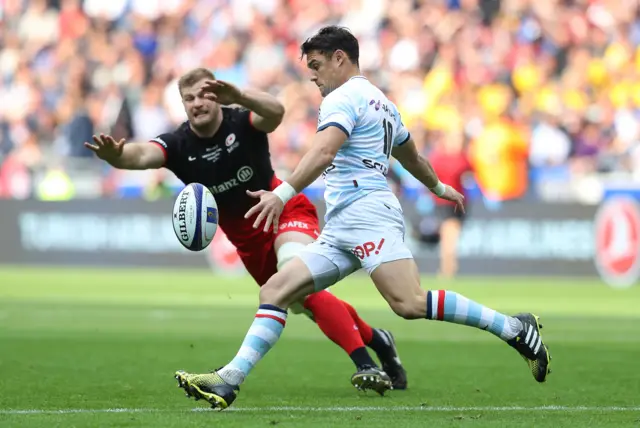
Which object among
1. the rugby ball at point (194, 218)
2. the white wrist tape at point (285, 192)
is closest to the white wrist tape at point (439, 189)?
the rugby ball at point (194, 218)

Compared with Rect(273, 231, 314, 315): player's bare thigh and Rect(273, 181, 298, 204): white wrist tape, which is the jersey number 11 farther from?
Rect(273, 231, 314, 315): player's bare thigh

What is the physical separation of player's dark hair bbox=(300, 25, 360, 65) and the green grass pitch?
6.86 feet

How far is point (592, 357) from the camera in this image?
1061 cm

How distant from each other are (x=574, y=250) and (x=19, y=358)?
12.7 m

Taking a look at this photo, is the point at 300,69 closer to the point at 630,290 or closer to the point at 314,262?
the point at 630,290

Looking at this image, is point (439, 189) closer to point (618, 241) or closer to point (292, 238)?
point (292, 238)

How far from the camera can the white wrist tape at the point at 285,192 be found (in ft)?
22.1

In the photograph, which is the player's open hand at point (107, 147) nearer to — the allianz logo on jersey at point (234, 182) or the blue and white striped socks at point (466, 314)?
the allianz logo on jersey at point (234, 182)

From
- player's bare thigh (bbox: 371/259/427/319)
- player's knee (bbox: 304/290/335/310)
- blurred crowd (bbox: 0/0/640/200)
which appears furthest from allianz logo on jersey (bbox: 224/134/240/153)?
blurred crowd (bbox: 0/0/640/200)

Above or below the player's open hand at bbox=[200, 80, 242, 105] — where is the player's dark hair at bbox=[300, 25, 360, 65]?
above

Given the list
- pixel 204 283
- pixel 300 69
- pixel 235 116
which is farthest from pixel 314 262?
pixel 300 69

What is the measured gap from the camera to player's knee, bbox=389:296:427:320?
717 centimetres

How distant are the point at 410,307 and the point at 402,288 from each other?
12cm

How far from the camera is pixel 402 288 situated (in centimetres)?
719
